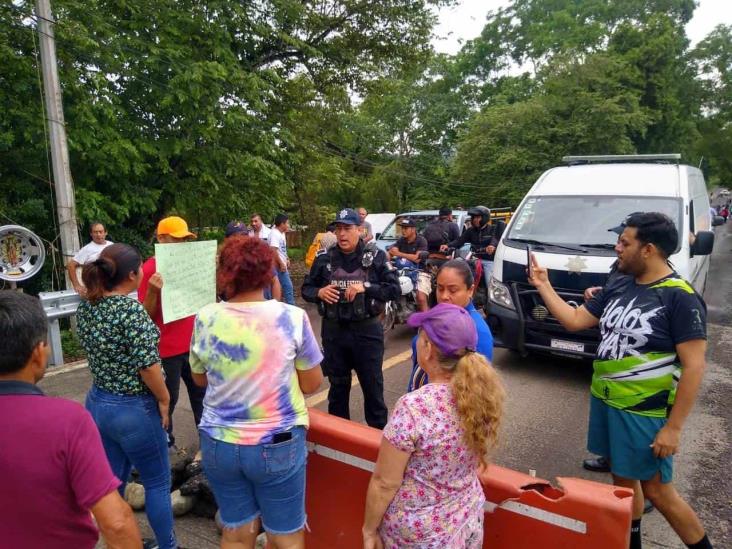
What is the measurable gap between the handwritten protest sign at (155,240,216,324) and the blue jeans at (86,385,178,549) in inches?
34.1

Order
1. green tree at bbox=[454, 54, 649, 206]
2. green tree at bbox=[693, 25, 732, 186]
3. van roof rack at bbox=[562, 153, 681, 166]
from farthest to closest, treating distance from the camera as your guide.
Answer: green tree at bbox=[693, 25, 732, 186] → green tree at bbox=[454, 54, 649, 206] → van roof rack at bbox=[562, 153, 681, 166]

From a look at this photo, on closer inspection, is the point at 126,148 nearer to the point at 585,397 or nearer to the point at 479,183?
the point at 585,397

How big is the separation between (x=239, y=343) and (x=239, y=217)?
9.12 metres

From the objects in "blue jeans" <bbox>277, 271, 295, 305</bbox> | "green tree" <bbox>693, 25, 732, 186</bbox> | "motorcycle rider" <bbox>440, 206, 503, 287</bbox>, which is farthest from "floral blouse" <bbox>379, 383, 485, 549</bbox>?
"green tree" <bbox>693, 25, 732, 186</bbox>

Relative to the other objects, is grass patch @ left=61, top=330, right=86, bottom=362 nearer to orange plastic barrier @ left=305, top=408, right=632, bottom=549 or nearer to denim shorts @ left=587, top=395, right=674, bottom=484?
orange plastic barrier @ left=305, top=408, right=632, bottom=549

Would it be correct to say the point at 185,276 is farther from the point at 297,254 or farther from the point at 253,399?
the point at 297,254

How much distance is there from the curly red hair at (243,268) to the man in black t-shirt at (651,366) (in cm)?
181

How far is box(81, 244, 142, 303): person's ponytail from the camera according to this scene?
2514mm

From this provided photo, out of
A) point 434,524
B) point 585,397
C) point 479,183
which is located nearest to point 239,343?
point 434,524

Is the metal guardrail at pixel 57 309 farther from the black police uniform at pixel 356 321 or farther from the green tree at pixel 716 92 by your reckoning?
the green tree at pixel 716 92

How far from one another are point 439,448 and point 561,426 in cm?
334

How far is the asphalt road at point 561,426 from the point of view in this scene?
3.24 meters

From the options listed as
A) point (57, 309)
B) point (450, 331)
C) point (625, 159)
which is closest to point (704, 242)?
point (625, 159)

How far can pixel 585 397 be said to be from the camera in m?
5.28
